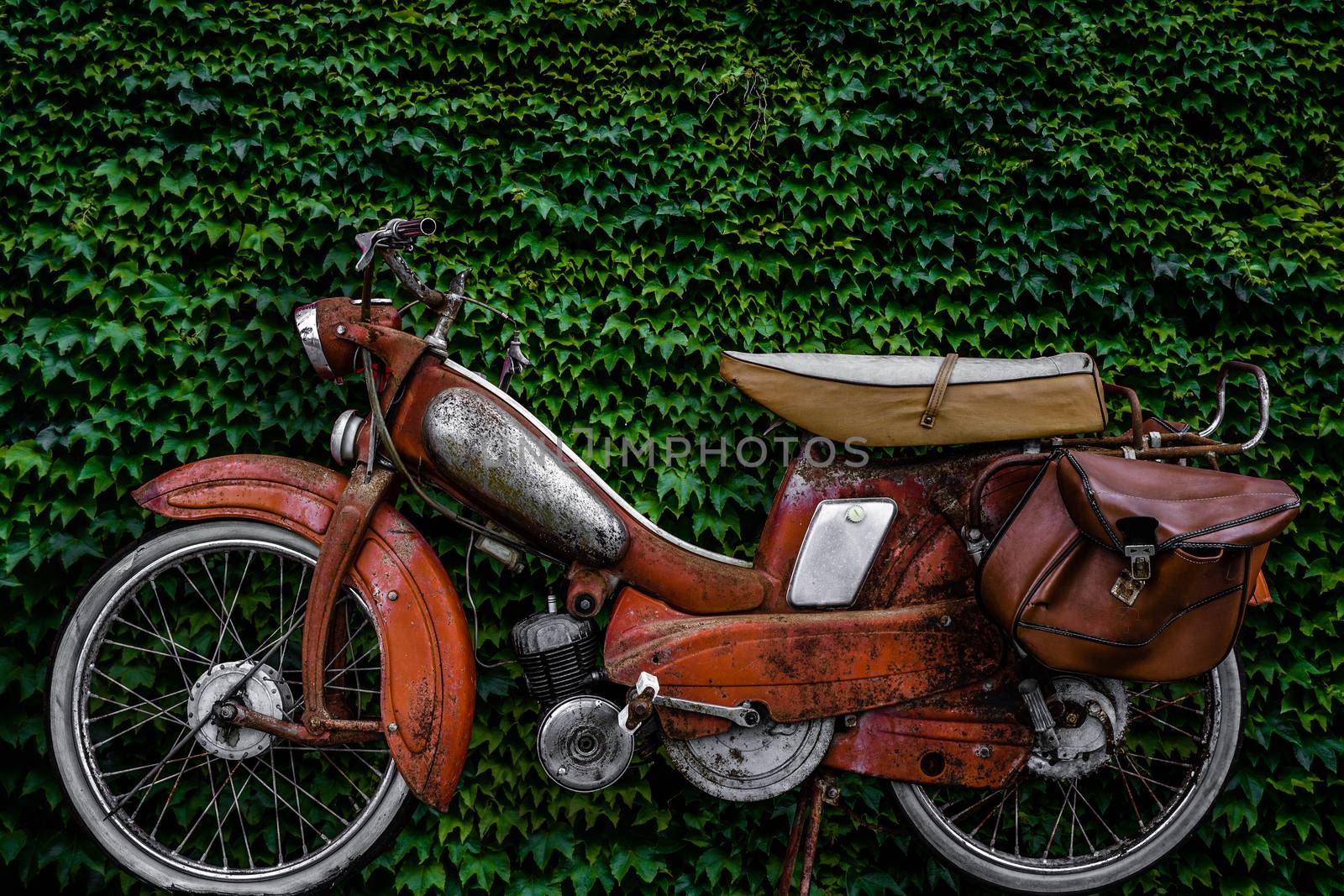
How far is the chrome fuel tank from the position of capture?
73.0 inches

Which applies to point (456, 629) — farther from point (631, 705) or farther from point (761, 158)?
point (761, 158)

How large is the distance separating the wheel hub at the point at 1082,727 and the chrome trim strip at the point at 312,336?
6.74 ft

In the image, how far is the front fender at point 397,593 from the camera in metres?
1.87

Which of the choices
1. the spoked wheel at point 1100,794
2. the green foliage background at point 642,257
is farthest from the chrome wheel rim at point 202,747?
the spoked wheel at point 1100,794

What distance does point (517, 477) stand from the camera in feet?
6.07

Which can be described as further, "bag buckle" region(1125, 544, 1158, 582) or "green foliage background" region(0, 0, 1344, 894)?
"green foliage background" region(0, 0, 1344, 894)

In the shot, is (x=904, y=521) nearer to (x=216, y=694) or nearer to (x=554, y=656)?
(x=554, y=656)

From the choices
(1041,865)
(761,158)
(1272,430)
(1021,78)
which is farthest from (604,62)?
(1041,865)

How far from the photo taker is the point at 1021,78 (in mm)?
2605

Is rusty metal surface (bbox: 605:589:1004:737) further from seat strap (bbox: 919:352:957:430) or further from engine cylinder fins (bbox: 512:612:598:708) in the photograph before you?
seat strap (bbox: 919:352:957:430)

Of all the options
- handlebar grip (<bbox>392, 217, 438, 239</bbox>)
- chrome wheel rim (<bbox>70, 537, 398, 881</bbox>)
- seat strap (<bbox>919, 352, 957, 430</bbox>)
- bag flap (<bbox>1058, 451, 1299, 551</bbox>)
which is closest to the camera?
bag flap (<bbox>1058, 451, 1299, 551</bbox>)

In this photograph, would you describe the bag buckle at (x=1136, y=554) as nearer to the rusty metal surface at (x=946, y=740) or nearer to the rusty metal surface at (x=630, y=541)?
the rusty metal surface at (x=946, y=740)

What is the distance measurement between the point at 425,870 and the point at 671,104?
2600 millimetres

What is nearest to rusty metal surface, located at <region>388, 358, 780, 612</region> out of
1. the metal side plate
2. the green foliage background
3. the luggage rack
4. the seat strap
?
the metal side plate
